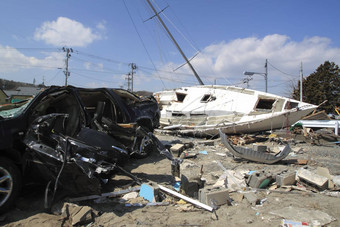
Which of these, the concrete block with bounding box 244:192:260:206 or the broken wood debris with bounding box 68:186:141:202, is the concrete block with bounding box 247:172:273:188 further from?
the broken wood debris with bounding box 68:186:141:202

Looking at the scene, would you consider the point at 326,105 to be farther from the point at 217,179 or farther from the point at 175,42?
the point at 217,179

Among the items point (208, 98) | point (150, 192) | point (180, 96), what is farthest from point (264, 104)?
point (150, 192)

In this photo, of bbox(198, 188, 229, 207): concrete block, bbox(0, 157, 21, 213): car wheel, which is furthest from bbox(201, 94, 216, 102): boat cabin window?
bbox(0, 157, 21, 213): car wheel

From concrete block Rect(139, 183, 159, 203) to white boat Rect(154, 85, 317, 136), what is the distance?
23.5 ft

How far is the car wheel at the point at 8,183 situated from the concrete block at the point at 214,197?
2.69 metres

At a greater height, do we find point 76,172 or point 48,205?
point 76,172

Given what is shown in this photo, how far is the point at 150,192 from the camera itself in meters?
3.79

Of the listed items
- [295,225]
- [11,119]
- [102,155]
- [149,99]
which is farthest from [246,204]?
[149,99]

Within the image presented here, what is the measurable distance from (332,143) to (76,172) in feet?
32.3

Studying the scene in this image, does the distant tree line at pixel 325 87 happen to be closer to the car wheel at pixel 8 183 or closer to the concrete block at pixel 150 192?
the concrete block at pixel 150 192

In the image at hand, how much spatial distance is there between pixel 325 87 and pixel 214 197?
87.3 feet

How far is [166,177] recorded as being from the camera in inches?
195

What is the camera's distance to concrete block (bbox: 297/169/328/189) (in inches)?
161

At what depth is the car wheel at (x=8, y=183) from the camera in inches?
120
